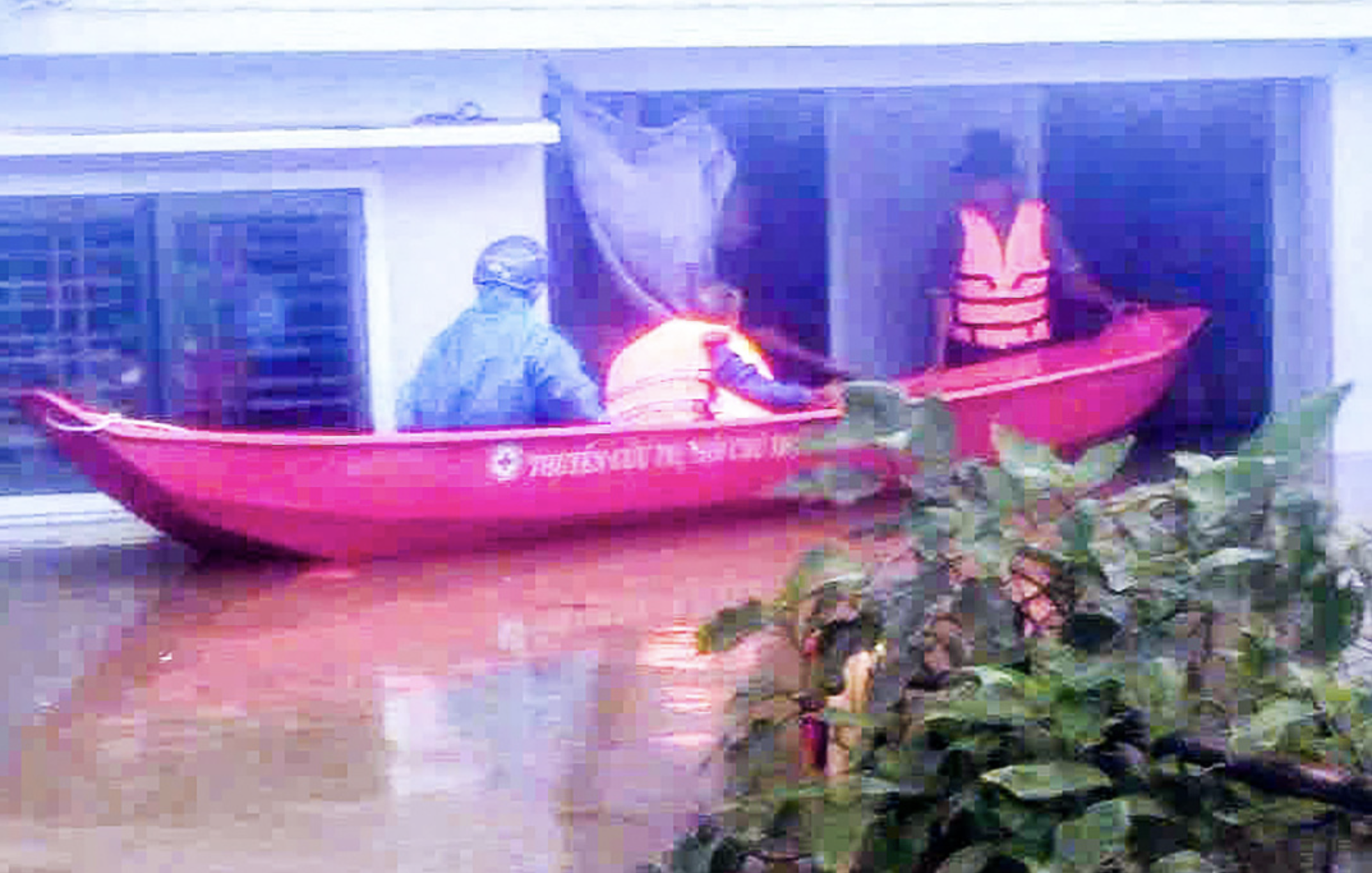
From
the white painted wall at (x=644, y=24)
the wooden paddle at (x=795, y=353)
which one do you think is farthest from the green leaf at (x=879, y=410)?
the wooden paddle at (x=795, y=353)

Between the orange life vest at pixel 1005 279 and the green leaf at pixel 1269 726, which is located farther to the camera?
the orange life vest at pixel 1005 279

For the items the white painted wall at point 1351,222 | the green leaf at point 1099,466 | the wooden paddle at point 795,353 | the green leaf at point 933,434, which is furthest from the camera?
the wooden paddle at point 795,353

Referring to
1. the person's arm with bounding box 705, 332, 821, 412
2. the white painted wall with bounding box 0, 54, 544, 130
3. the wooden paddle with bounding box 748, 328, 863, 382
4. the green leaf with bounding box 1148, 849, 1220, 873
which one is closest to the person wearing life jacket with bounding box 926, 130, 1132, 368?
the wooden paddle with bounding box 748, 328, 863, 382

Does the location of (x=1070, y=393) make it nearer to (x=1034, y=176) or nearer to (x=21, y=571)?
(x=1034, y=176)

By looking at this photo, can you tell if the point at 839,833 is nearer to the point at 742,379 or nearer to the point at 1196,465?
the point at 1196,465

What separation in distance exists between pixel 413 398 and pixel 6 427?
1931mm

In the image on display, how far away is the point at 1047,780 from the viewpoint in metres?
4.92

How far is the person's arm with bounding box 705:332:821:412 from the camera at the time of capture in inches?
437

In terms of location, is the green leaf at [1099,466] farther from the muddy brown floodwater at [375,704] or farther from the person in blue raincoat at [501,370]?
the person in blue raincoat at [501,370]

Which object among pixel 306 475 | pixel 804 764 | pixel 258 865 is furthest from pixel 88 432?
pixel 804 764

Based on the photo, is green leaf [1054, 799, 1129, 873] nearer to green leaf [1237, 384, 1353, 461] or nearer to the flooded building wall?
green leaf [1237, 384, 1353, 461]

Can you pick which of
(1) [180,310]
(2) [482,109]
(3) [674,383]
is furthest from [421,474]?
(2) [482,109]

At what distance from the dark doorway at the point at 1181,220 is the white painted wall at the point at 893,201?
505mm

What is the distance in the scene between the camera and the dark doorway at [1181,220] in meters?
14.4
